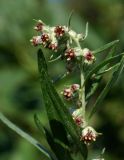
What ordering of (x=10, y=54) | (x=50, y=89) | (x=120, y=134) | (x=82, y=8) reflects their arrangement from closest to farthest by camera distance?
(x=50, y=89) < (x=120, y=134) < (x=10, y=54) < (x=82, y=8)

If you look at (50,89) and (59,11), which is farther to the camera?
(59,11)

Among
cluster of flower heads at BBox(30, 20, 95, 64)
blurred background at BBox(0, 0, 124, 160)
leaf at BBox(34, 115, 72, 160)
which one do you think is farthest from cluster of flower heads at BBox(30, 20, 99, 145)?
blurred background at BBox(0, 0, 124, 160)

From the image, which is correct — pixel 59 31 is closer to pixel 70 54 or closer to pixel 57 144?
pixel 70 54

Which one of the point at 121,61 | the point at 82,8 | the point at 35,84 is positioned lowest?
the point at 121,61

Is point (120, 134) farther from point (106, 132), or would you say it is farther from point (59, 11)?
point (59, 11)

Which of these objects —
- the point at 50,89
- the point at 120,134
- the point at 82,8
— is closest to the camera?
the point at 50,89

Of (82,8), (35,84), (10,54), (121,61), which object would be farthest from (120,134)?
(121,61)

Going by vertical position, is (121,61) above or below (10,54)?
below

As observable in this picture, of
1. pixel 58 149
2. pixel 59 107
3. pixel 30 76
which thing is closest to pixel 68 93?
pixel 59 107
